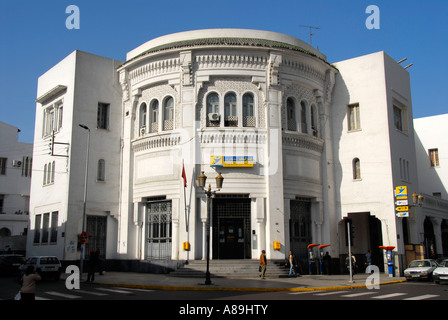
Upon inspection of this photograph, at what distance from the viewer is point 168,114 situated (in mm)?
29562

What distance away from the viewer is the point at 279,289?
19172 millimetres

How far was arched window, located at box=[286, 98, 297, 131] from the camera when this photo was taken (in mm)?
29734

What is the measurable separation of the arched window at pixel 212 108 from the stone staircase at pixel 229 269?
8272 millimetres

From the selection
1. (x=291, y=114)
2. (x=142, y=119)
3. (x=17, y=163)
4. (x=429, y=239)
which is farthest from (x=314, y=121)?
(x=17, y=163)

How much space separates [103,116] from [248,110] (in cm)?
1056

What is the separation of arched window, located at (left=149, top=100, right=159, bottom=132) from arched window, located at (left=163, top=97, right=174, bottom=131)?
721mm

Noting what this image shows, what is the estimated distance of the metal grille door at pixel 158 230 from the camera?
93.8 ft

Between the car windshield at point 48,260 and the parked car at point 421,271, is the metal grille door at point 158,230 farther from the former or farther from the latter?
the parked car at point 421,271

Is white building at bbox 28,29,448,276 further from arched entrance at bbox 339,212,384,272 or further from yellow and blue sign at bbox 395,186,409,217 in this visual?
yellow and blue sign at bbox 395,186,409,217

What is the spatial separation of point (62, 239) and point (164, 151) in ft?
28.6

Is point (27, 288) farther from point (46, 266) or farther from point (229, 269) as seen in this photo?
point (229, 269)

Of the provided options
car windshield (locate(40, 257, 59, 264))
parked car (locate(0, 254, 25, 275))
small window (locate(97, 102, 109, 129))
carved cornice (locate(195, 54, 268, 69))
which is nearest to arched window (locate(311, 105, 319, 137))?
carved cornice (locate(195, 54, 268, 69))

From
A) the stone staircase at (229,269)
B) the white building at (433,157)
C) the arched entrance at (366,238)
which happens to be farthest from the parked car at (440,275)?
the white building at (433,157)
